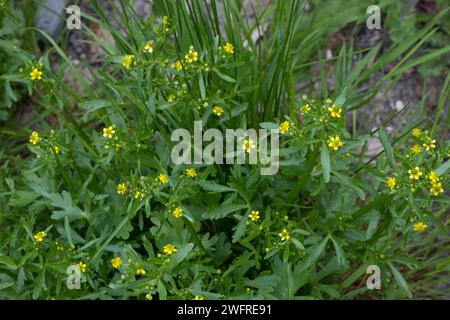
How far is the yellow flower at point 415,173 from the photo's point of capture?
1.89 m

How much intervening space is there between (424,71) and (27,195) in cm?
262

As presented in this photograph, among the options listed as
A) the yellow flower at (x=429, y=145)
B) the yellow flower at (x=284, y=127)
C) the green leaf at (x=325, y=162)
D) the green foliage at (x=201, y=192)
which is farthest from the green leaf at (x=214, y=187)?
the yellow flower at (x=429, y=145)

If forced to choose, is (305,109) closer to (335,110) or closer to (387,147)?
(335,110)

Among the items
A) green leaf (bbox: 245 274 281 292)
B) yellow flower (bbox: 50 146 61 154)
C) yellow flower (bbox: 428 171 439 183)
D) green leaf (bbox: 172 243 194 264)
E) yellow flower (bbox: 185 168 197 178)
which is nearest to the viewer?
yellow flower (bbox: 428 171 439 183)

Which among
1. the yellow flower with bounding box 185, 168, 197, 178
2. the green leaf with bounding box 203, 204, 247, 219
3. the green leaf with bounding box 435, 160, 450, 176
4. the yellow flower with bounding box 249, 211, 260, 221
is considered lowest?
the yellow flower with bounding box 249, 211, 260, 221

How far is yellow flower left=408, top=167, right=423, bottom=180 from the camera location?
6.21 feet

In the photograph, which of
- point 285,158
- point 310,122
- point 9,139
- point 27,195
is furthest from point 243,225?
point 9,139

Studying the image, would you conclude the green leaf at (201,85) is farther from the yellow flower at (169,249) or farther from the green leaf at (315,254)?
the green leaf at (315,254)

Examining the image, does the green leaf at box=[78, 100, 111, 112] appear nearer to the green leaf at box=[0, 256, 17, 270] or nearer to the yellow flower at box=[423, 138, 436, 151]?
the green leaf at box=[0, 256, 17, 270]

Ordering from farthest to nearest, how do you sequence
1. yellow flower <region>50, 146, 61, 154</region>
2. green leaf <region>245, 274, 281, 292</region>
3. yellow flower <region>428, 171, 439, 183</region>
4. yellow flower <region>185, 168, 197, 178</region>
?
yellow flower <region>50, 146, 61, 154</region>, green leaf <region>245, 274, 281, 292</region>, yellow flower <region>185, 168, 197, 178</region>, yellow flower <region>428, 171, 439, 183</region>

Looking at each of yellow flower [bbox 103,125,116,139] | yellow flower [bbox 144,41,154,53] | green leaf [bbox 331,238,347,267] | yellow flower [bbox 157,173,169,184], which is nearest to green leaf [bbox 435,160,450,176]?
green leaf [bbox 331,238,347,267]

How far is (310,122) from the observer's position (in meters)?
2.07

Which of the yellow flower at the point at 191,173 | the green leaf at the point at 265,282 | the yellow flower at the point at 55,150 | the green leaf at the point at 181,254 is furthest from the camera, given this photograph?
the yellow flower at the point at 55,150
